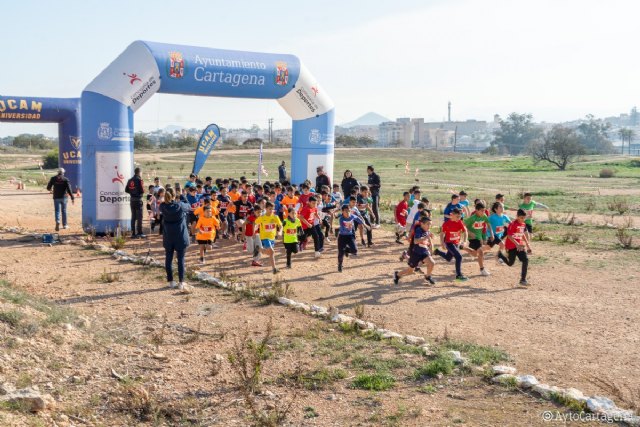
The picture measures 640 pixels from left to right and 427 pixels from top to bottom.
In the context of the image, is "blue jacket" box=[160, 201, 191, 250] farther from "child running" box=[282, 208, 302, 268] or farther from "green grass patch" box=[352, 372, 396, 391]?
"green grass patch" box=[352, 372, 396, 391]

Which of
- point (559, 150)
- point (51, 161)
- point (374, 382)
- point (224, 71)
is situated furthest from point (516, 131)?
point (374, 382)

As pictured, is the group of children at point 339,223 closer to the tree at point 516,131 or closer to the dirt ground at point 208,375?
the dirt ground at point 208,375

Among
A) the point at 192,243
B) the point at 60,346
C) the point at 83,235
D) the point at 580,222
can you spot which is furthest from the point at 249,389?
the point at 580,222

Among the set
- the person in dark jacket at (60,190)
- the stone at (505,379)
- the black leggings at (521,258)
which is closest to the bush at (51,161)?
the person in dark jacket at (60,190)

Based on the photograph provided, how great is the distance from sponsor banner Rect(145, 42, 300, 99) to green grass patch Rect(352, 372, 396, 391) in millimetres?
11969

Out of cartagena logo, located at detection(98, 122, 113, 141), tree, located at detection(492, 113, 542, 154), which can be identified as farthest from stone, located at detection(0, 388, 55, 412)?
tree, located at detection(492, 113, 542, 154)

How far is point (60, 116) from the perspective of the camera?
87.9ft

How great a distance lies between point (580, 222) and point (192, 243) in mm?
12777

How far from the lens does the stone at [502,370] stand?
7.21 meters

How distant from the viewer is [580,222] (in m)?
21.4

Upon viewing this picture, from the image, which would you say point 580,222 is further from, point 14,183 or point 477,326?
point 14,183

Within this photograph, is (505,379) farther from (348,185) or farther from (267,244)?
(348,185)

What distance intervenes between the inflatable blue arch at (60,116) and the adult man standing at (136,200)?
1012cm

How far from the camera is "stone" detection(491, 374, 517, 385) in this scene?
693 cm
